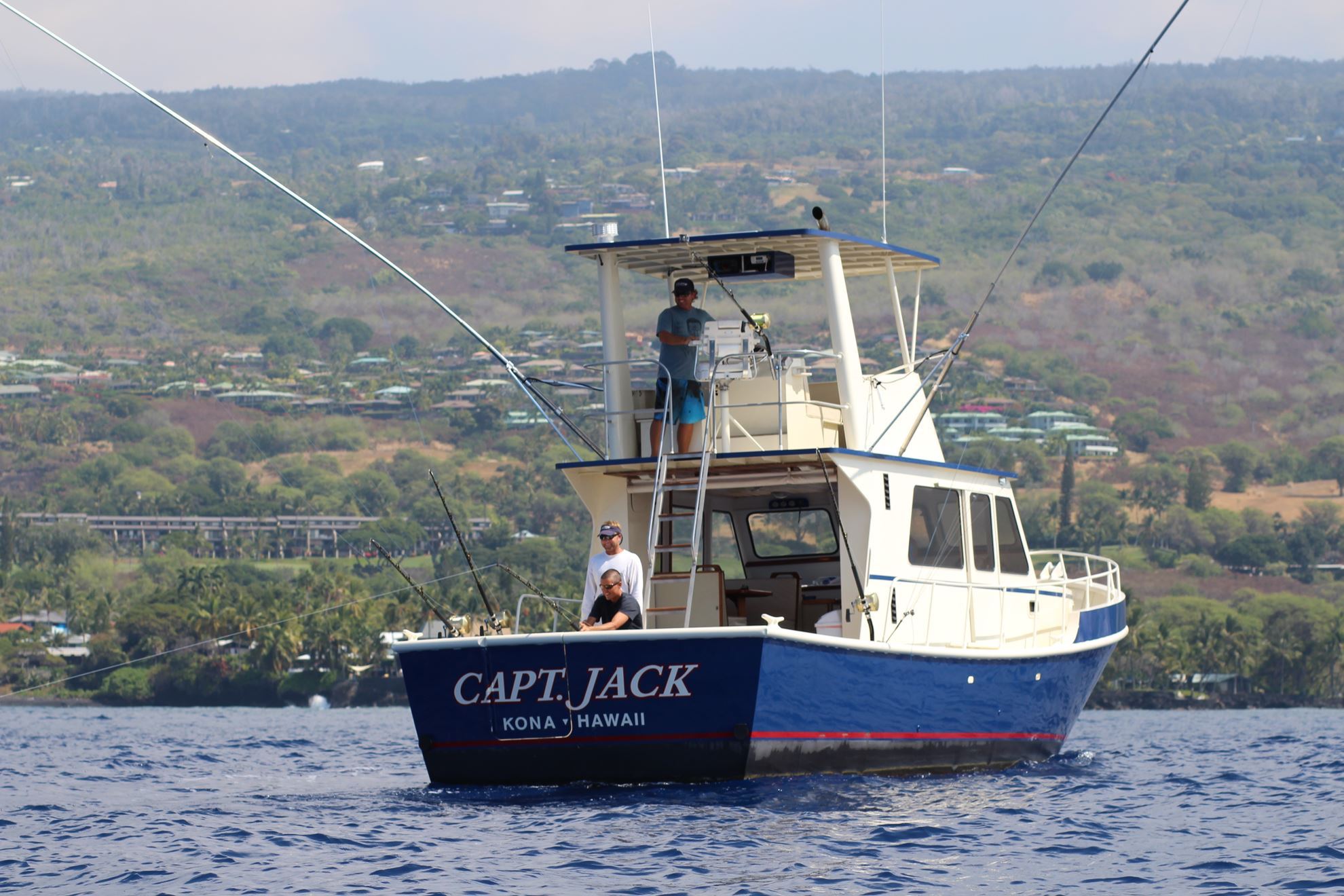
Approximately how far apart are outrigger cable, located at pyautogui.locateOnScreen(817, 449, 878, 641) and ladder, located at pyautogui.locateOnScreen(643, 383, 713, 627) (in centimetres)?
92

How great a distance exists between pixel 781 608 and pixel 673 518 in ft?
6.84

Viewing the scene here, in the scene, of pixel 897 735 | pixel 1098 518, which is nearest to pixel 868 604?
pixel 897 735

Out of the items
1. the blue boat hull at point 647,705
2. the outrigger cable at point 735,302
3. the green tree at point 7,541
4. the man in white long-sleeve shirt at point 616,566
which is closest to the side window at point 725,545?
the outrigger cable at point 735,302

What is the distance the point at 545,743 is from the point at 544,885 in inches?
128

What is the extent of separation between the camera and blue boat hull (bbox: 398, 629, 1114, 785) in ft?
46.8

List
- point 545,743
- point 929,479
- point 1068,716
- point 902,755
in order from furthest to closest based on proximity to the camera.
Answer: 1. point 1068,716
2. point 929,479
3. point 902,755
4. point 545,743

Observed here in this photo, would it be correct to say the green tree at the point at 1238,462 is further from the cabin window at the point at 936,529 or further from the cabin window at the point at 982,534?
the cabin window at the point at 936,529

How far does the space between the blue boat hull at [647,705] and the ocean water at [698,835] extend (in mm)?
203

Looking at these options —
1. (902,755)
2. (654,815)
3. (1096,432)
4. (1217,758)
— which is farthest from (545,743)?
(1096,432)

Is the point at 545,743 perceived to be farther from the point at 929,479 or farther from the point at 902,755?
the point at 929,479

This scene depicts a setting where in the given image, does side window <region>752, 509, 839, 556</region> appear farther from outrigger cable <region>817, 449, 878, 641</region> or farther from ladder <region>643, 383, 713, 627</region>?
outrigger cable <region>817, 449, 878, 641</region>

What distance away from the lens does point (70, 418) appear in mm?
175750

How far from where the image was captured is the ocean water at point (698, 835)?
11.7 metres

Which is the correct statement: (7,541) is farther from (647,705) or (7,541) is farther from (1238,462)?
(647,705)
